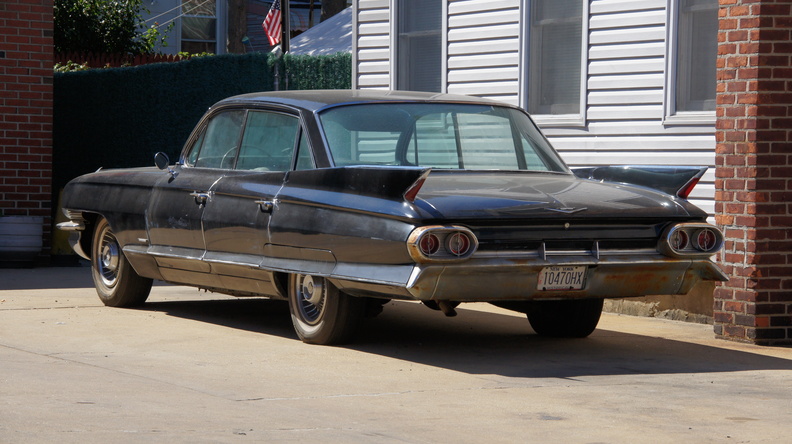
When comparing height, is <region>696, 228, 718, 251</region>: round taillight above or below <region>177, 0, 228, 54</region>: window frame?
below

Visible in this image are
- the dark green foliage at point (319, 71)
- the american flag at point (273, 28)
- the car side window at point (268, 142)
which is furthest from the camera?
the american flag at point (273, 28)

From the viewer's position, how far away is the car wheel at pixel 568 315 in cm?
902

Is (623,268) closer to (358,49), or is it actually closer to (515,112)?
(515,112)

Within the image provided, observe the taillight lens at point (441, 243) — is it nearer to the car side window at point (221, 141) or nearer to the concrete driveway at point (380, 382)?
the concrete driveway at point (380, 382)

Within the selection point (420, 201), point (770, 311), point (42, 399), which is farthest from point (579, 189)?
point (42, 399)

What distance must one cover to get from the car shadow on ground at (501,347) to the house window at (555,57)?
2678 millimetres

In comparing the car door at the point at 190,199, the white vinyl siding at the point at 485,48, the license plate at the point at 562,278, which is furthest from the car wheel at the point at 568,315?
the white vinyl siding at the point at 485,48

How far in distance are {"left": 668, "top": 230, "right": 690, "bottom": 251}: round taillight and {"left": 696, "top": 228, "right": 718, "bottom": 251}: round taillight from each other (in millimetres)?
82

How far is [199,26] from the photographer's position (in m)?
37.5

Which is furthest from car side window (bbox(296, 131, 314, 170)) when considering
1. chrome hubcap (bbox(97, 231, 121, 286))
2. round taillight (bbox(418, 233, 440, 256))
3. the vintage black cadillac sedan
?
chrome hubcap (bbox(97, 231, 121, 286))

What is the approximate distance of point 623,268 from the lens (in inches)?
312

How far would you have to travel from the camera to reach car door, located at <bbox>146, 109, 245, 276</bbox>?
931cm

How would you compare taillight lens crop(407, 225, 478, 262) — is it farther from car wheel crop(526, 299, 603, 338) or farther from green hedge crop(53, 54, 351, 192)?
green hedge crop(53, 54, 351, 192)

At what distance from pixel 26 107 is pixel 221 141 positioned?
607 centimetres
